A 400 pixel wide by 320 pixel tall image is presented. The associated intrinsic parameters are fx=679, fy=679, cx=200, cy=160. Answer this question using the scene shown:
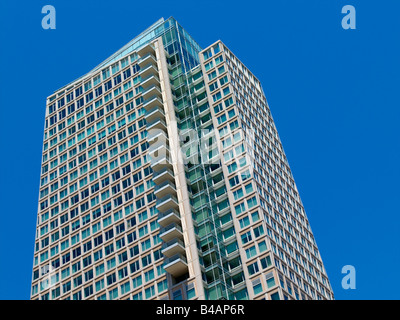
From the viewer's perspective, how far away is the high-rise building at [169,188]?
95062 millimetres

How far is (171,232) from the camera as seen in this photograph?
97.6m

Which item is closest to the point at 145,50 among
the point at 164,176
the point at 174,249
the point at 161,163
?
the point at 161,163

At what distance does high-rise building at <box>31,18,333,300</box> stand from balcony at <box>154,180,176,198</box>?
22 cm

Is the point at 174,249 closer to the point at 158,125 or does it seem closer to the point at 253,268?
the point at 253,268

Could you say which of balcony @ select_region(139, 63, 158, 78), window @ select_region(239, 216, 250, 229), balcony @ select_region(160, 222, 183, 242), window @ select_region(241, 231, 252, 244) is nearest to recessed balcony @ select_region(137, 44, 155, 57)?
balcony @ select_region(139, 63, 158, 78)

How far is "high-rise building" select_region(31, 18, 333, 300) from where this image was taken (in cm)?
9506

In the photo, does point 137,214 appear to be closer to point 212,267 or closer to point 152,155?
point 152,155

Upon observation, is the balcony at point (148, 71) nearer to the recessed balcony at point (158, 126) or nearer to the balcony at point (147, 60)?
the balcony at point (147, 60)

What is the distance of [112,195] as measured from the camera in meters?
112

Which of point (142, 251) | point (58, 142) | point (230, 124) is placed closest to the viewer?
point (142, 251)

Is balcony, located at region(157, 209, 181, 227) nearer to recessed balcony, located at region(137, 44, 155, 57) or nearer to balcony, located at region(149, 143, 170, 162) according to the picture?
balcony, located at region(149, 143, 170, 162)

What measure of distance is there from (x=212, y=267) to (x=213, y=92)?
34.4 m
